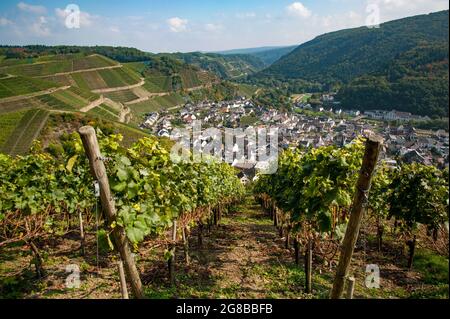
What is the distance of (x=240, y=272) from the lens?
7184 millimetres

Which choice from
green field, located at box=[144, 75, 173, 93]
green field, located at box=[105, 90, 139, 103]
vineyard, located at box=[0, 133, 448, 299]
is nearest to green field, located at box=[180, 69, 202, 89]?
green field, located at box=[144, 75, 173, 93]

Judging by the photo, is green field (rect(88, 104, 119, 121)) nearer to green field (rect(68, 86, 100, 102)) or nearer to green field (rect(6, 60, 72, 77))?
green field (rect(68, 86, 100, 102))

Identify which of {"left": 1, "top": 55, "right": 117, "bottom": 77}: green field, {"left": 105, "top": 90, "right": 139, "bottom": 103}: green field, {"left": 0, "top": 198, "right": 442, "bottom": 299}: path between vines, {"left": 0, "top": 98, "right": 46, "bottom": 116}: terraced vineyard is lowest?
{"left": 0, "top": 198, "right": 442, "bottom": 299}: path between vines

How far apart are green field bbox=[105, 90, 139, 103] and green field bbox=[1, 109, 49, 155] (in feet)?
143

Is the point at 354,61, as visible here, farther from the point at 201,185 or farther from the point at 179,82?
the point at 201,185

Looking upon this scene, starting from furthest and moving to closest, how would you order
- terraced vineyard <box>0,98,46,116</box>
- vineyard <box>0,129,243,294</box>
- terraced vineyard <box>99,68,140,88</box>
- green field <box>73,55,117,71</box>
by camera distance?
green field <box>73,55,117,71</box> → terraced vineyard <box>99,68,140,88</box> → terraced vineyard <box>0,98,46,116</box> → vineyard <box>0,129,243,294</box>

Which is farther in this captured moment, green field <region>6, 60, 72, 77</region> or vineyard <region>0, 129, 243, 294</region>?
green field <region>6, 60, 72, 77</region>

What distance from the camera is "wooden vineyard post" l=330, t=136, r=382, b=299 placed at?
8.51 ft

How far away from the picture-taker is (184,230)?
7.20m

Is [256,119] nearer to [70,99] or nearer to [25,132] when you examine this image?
[70,99]

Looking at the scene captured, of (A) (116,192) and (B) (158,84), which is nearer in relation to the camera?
(A) (116,192)

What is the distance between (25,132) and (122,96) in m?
54.8

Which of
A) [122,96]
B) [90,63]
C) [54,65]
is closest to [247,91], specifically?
[122,96]

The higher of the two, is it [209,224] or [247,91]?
[247,91]
